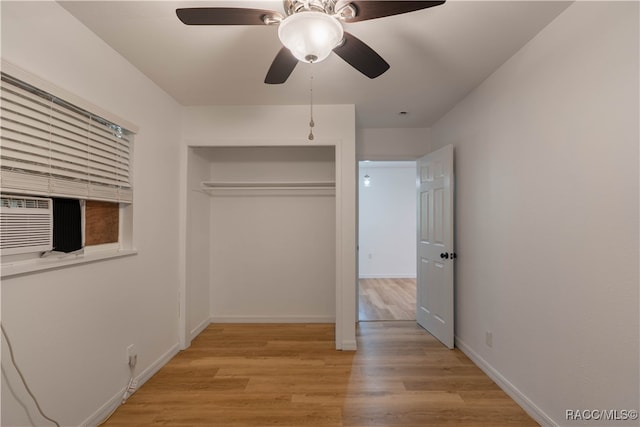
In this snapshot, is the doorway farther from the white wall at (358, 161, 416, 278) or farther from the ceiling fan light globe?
the ceiling fan light globe

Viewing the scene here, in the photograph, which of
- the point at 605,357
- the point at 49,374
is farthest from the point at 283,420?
the point at 605,357

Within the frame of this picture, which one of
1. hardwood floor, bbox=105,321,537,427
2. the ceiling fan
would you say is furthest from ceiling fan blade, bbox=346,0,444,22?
hardwood floor, bbox=105,321,537,427

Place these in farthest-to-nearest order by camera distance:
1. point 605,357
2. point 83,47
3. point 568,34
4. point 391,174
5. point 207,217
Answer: point 391,174
point 207,217
point 83,47
point 568,34
point 605,357

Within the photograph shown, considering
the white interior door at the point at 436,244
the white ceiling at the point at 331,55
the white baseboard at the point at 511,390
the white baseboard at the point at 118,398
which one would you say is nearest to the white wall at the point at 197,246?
the white baseboard at the point at 118,398

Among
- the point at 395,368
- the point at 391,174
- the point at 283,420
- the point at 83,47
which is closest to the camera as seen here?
the point at 83,47

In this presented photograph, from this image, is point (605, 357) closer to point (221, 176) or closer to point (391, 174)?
point (221, 176)

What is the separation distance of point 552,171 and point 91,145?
2.86m

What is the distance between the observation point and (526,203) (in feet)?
6.61

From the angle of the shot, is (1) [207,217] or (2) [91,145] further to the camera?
(1) [207,217]

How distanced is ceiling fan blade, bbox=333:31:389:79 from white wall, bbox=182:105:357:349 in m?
1.28

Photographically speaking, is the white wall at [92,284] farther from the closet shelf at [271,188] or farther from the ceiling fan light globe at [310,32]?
the ceiling fan light globe at [310,32]

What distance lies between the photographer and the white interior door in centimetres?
299

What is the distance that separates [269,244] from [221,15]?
9.18 ft

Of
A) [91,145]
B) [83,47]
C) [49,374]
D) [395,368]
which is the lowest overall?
[395,368]
